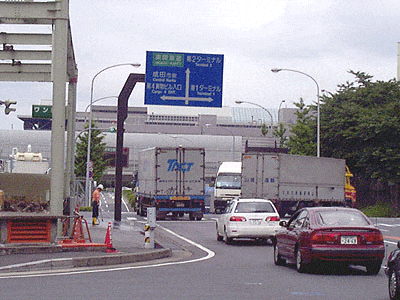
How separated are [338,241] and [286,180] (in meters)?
A: 28.4

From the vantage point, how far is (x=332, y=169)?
154 feet

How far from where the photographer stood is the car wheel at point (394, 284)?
11.9 metres

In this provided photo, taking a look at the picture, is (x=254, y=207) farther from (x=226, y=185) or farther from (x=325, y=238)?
(x=226, y=185)

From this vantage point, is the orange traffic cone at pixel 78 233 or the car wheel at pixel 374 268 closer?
the car wheel at pixel 374 268

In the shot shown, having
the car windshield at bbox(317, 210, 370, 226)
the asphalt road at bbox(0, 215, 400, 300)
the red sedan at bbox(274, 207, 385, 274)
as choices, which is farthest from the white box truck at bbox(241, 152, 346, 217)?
the red sedan at bbox(274, 207, 385, 274)

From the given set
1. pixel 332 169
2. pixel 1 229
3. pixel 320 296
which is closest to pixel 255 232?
pixel 1 229

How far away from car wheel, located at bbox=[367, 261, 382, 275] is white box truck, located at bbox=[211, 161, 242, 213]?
1343 inches

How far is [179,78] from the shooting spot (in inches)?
1499

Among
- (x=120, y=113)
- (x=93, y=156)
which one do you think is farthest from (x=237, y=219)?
(x=93, y=156)

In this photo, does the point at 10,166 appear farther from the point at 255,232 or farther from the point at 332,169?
the point at 255,232

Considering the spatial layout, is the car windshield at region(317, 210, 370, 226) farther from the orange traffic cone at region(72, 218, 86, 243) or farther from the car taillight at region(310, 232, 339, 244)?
the orange traffic cone at region(72, 218, 86, 243)

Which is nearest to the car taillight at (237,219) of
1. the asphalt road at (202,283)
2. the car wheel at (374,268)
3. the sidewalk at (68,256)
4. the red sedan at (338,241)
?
the sidewalk at (68,256)

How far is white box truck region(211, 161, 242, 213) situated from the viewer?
168 ft

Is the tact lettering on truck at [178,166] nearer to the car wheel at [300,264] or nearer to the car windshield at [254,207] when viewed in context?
the car windshield at [254,207]
